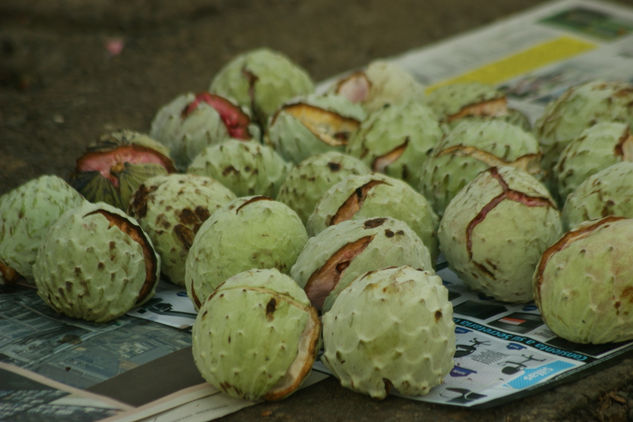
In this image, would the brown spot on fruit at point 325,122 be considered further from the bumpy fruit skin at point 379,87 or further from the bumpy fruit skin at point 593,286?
the bumpy fruit skin at point 593,286

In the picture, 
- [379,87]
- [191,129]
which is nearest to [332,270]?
[191,129]

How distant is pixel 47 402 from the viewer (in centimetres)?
220

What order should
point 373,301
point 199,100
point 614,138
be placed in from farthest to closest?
point 199,100
point 614,138
point 373,301

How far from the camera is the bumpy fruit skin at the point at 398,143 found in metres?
2.98

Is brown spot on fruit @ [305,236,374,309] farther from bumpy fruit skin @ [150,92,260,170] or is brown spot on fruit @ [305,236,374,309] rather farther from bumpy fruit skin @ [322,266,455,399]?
bumpy fruit skin @ [150,92,260,170]

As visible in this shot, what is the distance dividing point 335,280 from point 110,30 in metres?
3.53

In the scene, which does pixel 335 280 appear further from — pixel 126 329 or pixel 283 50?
pixel 283 50

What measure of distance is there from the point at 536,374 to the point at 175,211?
3.65ft

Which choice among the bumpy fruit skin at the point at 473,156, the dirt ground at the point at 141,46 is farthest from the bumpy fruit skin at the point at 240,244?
the dirt ground at the point at 141,46

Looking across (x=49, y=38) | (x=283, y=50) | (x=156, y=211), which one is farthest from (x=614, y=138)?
(x=49, y=38)

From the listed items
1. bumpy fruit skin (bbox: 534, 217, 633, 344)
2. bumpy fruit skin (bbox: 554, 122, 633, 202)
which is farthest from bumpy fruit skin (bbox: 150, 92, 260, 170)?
bumpy fruit skin (bbox: 534, 217, 633, 344)

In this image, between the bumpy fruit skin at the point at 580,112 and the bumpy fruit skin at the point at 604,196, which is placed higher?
the bumpy fruit skin at the point at 580,112

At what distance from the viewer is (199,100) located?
3.29 m

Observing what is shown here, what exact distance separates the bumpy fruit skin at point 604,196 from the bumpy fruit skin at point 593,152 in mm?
142
